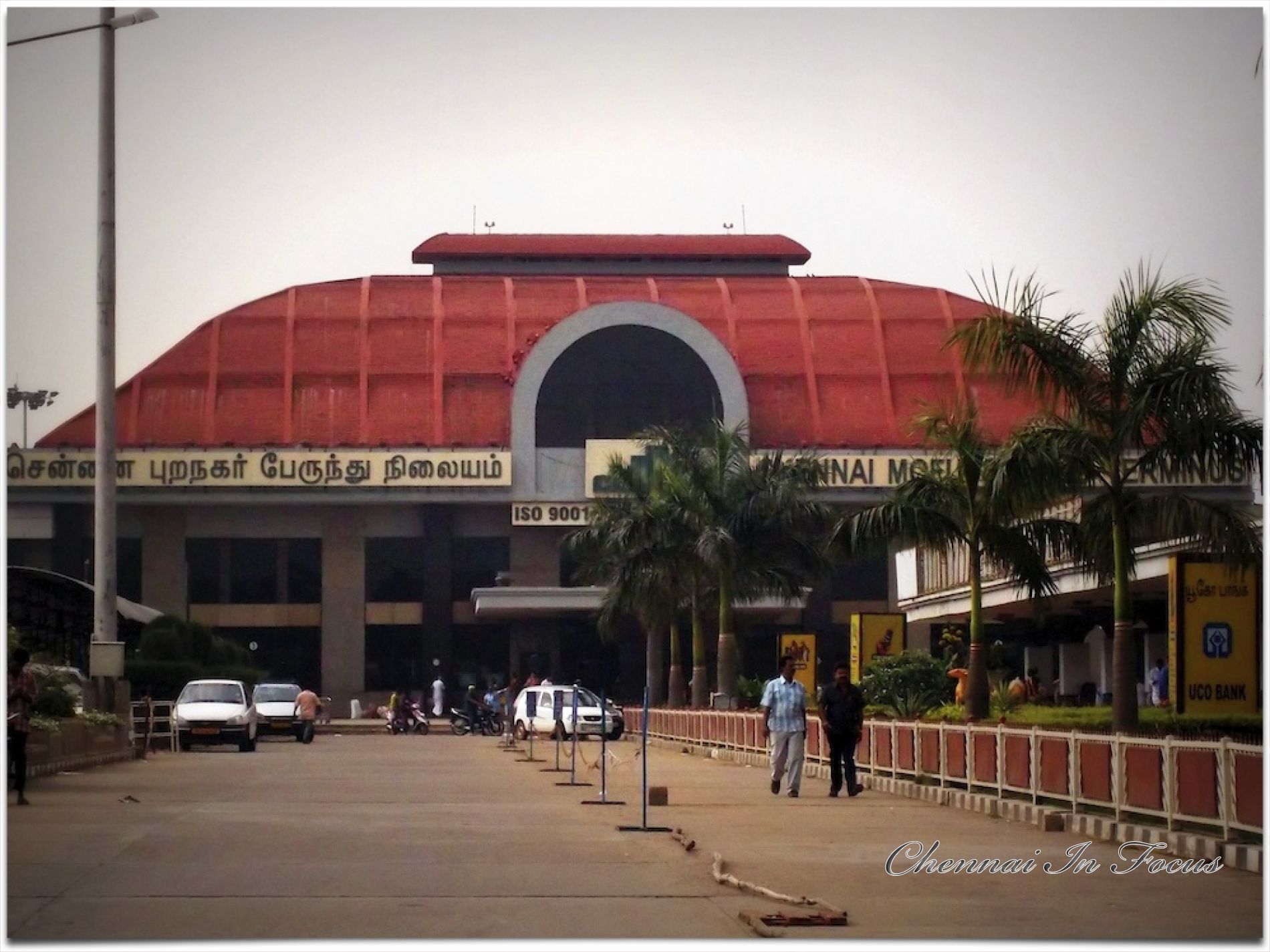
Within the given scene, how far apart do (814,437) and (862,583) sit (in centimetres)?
553

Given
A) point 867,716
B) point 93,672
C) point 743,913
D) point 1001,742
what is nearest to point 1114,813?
point 1001,742

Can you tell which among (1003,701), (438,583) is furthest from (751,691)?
(438,583)

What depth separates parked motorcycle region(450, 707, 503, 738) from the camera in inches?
2261

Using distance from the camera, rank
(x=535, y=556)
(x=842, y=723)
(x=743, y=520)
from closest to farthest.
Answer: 1. (x=842, y=723)
2. (x=743, y=520)
3. (x=535, y=556)

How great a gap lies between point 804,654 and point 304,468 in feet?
95.1

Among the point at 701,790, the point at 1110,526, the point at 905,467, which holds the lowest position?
the point at 701,790

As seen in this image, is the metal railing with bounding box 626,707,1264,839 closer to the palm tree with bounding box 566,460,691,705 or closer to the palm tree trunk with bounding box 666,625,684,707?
the palm tree with bounding box 566,460,691,705

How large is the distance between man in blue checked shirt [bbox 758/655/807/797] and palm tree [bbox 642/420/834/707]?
20.0 metres

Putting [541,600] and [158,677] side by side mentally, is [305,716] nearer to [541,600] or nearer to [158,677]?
[158,677]

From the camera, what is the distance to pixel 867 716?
3203 centimetres

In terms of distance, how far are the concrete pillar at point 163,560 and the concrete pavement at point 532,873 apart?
44355 mm

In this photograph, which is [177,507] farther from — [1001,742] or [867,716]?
[1001,742]

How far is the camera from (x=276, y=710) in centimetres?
4906

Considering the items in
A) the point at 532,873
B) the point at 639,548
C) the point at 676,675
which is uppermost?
the point at 639,548
